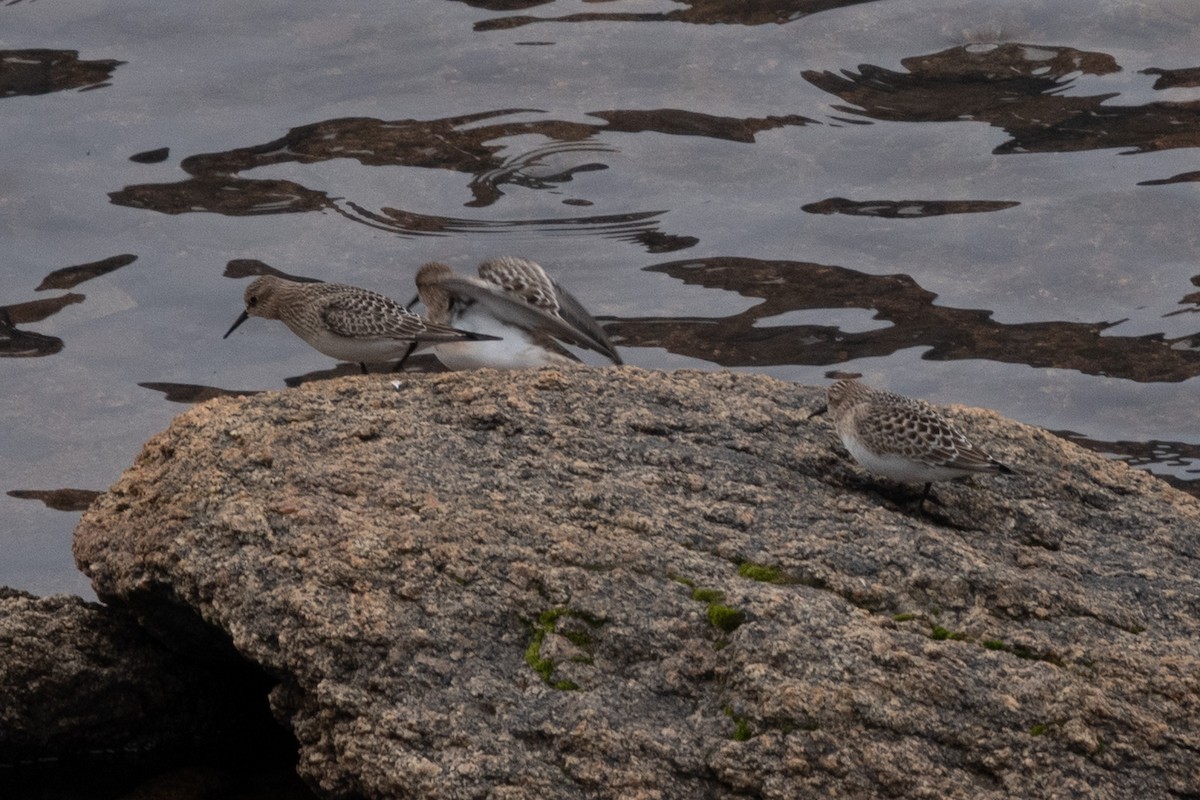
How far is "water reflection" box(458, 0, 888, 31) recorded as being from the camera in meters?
15.8

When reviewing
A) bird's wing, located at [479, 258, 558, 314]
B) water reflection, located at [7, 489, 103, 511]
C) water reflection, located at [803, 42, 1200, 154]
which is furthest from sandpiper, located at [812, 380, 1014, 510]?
water reflection, located at [803, 42, 1200, 154]

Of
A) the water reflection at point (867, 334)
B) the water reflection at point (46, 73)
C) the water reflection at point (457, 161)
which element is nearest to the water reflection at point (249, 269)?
the water reflection at point (457, 161)

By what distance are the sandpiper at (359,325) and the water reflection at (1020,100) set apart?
24.8 ft

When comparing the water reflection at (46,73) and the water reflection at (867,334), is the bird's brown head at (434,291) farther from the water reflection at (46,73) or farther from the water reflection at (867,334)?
the water reflection at (46,73)

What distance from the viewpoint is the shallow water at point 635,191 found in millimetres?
11664

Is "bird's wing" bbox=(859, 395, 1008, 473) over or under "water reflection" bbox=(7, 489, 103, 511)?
over

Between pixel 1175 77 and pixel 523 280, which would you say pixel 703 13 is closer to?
pixel 1175 77

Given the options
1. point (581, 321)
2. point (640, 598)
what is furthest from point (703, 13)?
point (640, 598)

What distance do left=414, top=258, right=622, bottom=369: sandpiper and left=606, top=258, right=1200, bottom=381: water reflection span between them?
118 inches

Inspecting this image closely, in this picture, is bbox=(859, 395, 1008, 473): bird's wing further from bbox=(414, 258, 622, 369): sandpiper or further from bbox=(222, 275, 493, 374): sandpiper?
bbox=(222, 275, 493, 374): sandpiper

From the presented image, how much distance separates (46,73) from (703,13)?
6353mm

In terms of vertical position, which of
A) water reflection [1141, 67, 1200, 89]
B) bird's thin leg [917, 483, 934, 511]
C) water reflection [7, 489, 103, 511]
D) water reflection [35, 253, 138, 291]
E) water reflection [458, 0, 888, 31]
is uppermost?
water reflection [458, 0, 888, 31]

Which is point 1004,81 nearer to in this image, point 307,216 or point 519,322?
point 307,216

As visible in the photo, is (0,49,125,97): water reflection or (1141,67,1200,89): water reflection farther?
(0,49,125,97): water reflection
